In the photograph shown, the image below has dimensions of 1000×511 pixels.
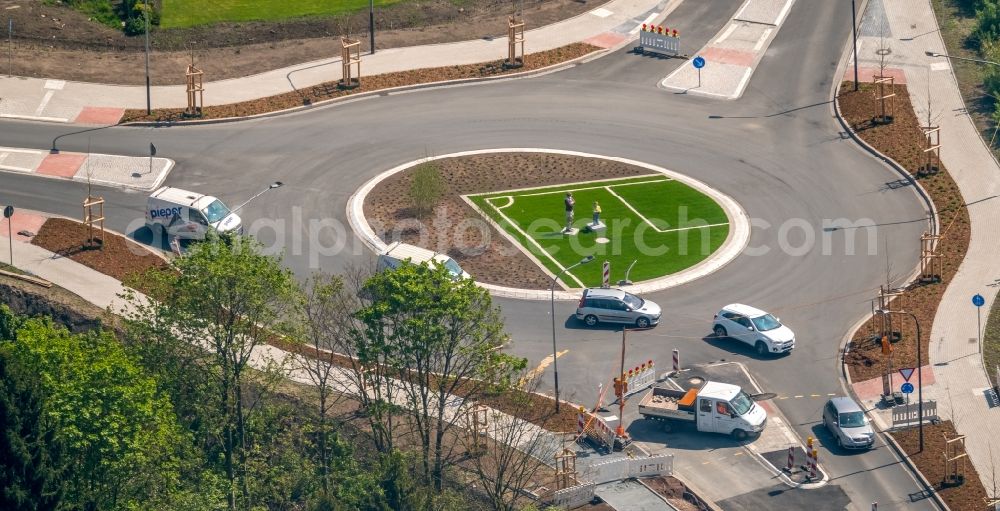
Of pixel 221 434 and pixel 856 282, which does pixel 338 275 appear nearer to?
pixel 221 434

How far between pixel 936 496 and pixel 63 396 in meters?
36.5

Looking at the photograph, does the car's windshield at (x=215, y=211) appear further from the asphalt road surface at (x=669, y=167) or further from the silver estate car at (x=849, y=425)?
the silver estate car at (x=849, y=425)

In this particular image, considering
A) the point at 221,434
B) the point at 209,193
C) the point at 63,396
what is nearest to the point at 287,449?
the point at 221,434

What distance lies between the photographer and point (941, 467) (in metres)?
75.2

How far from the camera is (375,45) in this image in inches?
4252

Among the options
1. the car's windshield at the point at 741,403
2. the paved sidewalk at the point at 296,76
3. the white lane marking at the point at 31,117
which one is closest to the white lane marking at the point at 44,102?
the paved sidewalk at the point at 296,76

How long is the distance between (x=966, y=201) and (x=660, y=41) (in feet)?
77.5

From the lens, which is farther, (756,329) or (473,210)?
(473,210)

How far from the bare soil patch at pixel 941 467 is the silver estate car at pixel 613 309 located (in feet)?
42.6

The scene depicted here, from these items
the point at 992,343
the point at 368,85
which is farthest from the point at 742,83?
the point at 992,343

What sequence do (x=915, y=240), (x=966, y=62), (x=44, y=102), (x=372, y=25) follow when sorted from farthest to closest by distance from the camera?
(x=966, y=62)
(x=372, y=25)
(x=44, y=102)
(x=915, y=240)

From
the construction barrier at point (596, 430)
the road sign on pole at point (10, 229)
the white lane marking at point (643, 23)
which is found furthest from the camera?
the white lane marking at point (643, 23)

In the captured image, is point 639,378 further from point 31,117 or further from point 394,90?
point 31,117

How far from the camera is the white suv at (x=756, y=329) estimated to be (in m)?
81.5
